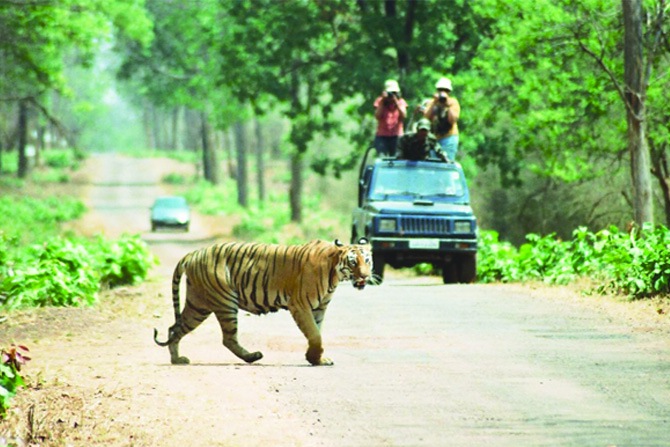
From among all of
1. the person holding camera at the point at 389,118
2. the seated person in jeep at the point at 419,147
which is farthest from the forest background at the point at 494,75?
the seated person in jeep at the point at 419,147

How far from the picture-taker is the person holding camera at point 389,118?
23.1 metres

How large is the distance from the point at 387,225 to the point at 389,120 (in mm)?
3213

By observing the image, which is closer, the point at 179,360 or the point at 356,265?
the point at 356,265

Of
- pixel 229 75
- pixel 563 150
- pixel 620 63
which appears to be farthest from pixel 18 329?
pixel 229 75

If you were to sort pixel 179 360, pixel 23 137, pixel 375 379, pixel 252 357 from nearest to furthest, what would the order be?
pixel 375 379, pixel 252 357, pixel 179 360, pixel 23 137

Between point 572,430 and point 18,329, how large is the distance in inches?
313

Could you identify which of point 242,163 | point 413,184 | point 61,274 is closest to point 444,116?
point 413,184

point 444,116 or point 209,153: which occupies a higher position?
point 444,116

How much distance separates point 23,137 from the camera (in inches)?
2527

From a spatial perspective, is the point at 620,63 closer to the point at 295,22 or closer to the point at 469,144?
the point at 469,144

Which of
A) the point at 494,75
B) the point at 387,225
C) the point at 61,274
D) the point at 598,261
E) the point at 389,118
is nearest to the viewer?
the point at 61,274

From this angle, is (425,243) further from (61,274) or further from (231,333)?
(231,333)

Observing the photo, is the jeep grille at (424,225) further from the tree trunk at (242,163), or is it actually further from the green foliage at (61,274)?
the tree trunk at (242,163)

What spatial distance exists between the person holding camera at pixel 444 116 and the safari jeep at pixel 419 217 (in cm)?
102
